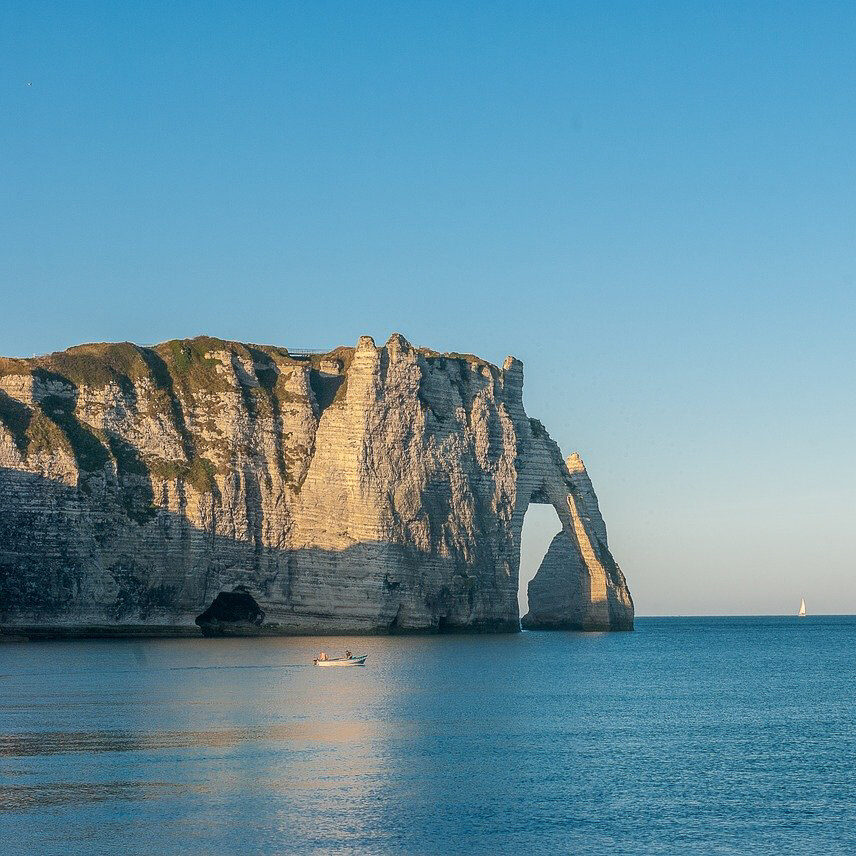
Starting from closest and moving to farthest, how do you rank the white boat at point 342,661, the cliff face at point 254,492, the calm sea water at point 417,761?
1. the calm sea water at point 417,761
2. the white boat at point 342,661
3. the cliff face at point 254,492

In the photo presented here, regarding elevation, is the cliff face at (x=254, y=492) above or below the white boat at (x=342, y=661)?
above

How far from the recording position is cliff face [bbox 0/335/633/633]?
101438 mm

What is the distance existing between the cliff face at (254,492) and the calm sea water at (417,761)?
93.0ft

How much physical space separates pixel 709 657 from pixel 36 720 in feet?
213

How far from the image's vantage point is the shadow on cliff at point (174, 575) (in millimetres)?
99688

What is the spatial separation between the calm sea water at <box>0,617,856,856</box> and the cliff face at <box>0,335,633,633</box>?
28.4 metres

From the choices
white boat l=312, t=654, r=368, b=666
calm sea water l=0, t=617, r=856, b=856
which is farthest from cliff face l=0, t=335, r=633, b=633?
calm sea water l=0, t=617, r=856, b=856

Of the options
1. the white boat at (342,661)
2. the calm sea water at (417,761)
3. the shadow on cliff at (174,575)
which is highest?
the shadow on cliff at (174,575)

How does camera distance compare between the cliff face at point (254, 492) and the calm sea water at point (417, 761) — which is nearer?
the calm sea water at point (417, 761)

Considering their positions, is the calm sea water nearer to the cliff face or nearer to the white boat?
the white boat

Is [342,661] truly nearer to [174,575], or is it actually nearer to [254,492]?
[174,575]

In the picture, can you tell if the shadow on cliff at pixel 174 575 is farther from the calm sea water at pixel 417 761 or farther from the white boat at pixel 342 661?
the white boat at pixel 342 661

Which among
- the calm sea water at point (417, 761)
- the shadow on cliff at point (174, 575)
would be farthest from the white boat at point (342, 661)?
the shadow on cliff at point (174, 575)

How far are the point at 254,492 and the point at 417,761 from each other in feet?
235
